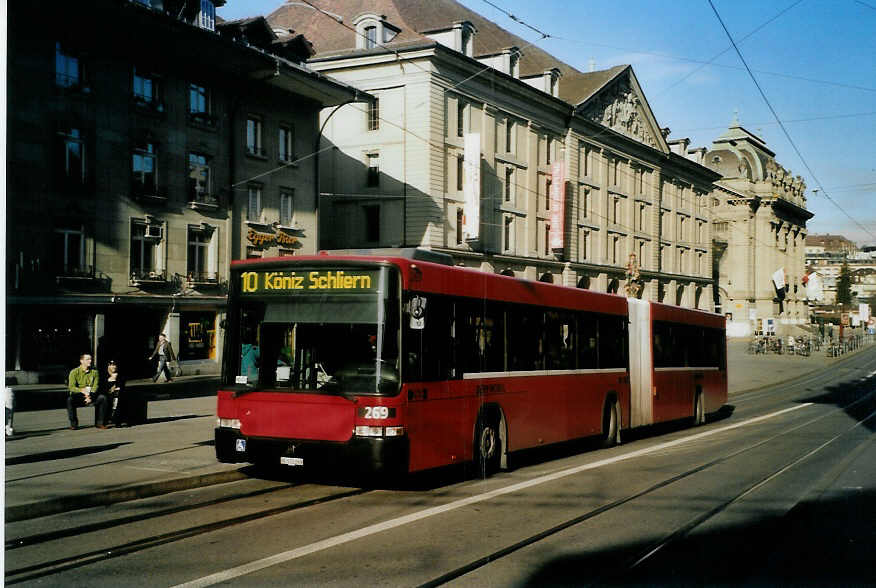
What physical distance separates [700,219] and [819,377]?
3194 cm

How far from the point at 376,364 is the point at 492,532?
8.14 feet

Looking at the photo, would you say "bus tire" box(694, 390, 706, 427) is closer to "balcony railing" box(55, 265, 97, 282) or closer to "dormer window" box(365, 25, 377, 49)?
"balcony railing" box(55, 265, 97, 282)

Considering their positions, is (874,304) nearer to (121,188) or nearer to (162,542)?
(121,188)

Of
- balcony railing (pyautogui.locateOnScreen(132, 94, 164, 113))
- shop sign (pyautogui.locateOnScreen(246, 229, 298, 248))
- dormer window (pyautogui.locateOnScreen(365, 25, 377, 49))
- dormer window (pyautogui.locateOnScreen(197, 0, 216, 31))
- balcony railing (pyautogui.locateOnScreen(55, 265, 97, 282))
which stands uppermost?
dormer window (pyautogui.locateOnScreen(365, 25, 377, 49))

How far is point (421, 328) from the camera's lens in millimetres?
10484

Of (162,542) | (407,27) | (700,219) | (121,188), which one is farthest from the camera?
(700,219)

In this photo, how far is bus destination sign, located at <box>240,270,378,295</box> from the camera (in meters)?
10.4

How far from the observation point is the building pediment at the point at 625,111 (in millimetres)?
58562

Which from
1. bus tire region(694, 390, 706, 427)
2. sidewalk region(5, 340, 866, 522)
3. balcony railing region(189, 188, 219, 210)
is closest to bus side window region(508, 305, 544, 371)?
sidewalk region(5, 340, 866, 522)

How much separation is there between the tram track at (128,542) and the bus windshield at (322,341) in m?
1.34

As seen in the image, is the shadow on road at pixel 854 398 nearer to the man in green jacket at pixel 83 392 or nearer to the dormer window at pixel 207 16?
the man in green jacket at pixel 83 392

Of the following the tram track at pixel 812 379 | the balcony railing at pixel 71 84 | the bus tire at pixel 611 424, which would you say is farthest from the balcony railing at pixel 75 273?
the tram track at pixel 812 379

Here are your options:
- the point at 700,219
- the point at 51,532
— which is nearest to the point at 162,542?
the point at 51,532

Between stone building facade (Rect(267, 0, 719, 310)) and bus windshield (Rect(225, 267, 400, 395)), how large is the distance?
25.9 meters
